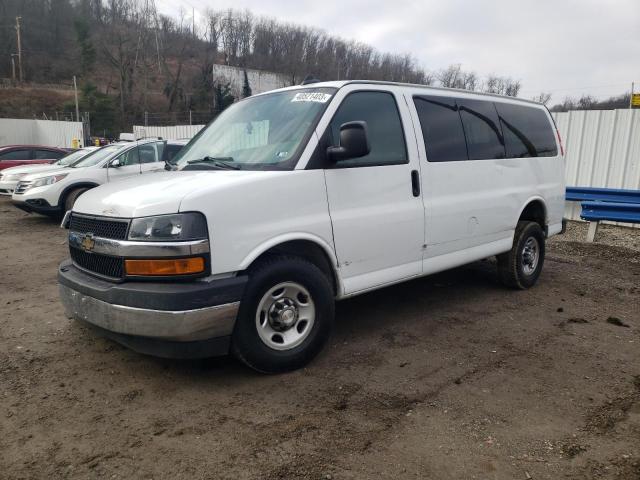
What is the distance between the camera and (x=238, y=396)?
10.7 ft

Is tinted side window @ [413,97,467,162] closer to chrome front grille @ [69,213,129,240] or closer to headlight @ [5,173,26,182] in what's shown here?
chrome front grille @ [69,213,129,240]

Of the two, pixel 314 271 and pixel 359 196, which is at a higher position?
pixel 359 196

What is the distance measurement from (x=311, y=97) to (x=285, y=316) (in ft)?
5.72

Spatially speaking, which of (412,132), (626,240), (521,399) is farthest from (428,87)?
(626,240)

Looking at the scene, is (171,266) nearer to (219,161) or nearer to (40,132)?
(219,161)

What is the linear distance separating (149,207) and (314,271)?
1.21 m

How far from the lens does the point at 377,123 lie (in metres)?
4.07

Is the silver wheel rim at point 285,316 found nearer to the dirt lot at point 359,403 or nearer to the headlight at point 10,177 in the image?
the dirt lot at point 359,403

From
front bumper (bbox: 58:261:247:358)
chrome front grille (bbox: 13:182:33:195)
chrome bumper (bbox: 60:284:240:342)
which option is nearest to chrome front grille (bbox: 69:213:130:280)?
front bumper (bbox: 58:261:247:358)

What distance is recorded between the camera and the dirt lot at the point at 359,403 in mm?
2584

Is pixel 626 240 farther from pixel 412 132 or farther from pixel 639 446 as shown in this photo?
pixel 639 446

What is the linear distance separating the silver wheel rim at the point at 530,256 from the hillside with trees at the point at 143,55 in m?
58.4

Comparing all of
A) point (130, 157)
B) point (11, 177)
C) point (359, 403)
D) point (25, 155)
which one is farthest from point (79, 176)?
point (359, 403)

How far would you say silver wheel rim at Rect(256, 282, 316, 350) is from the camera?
11.2 feet
